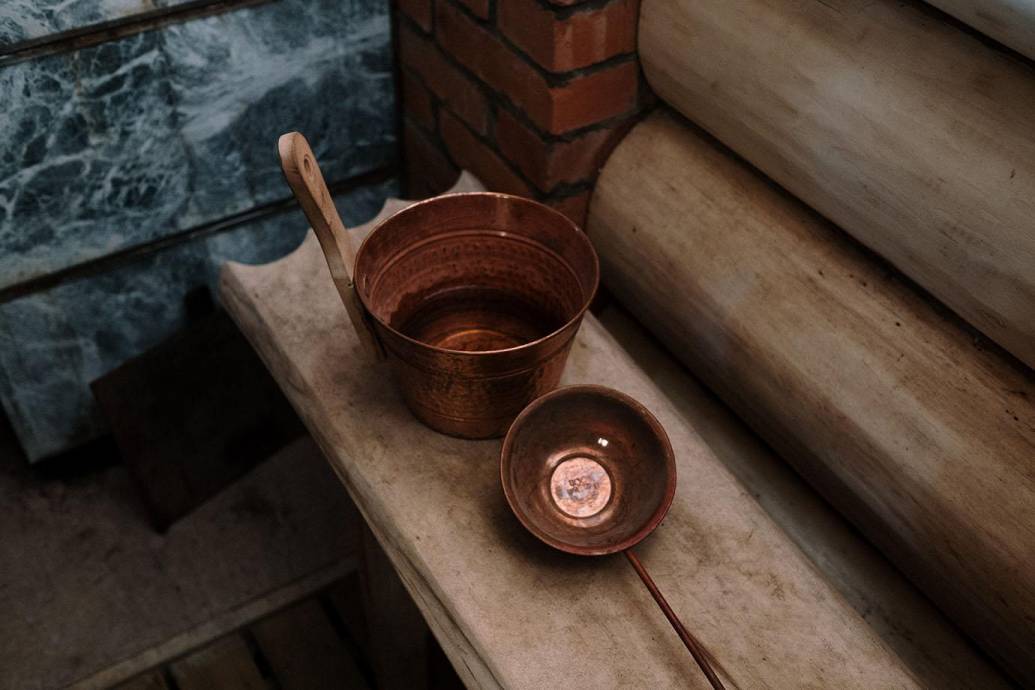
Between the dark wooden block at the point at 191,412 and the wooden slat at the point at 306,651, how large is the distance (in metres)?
0.28

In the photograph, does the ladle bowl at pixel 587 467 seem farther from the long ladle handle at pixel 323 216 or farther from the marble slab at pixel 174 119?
the marble slab at pixel 174 119

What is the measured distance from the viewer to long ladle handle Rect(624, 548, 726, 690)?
0.81m

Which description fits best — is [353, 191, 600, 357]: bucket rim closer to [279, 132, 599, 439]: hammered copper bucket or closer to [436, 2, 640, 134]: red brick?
[279, 132, 599, 439]: hammered copper bucket

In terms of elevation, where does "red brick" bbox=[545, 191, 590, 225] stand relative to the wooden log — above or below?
below

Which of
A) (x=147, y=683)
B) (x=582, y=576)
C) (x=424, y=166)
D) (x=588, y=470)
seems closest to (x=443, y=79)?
(x=424, y=166)

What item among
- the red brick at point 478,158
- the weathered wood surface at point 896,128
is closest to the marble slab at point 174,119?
the red brick at point 478,158

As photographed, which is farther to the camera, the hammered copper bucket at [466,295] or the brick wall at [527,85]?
the brick wall at [527,85]

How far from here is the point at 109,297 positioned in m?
1.49

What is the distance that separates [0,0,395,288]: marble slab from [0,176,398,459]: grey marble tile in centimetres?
6

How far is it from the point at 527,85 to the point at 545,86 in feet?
0.14

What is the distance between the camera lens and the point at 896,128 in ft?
3.01

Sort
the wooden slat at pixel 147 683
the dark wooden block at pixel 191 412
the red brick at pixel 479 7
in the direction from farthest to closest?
1. the dark wooden block at pixel 191 412
2. the wooden slat at pixel 147 683
3. the red brick at pixel 479 7

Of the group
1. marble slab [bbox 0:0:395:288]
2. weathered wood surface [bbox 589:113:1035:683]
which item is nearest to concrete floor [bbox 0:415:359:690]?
marble slab [bbox 0:0:395:288]

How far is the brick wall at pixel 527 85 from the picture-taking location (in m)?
1.14
